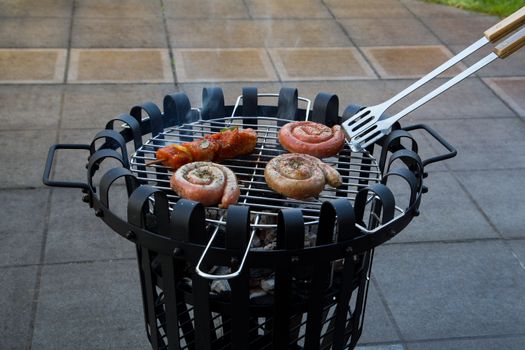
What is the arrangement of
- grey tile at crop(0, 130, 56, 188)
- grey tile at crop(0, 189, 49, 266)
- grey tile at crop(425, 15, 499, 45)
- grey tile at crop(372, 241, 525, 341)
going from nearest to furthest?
1. grey tile at crop(372, 241, 525, 341)
2. grey tile at crop(0, 189, 49, 266)
3. grey tile at crop(0, 130, 56, 188)
4. grey tile at crop(425, 15, 499, 45)

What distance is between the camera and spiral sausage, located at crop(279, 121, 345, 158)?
2.76 meters

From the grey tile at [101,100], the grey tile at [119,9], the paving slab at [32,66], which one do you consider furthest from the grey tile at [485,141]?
the grey tile at [119,9]

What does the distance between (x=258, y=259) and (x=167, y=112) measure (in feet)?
3.84

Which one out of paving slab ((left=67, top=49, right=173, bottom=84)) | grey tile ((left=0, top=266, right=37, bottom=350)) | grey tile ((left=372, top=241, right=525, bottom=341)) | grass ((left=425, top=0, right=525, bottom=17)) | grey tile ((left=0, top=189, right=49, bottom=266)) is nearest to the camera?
grey tile ((left=0, top=266, right=37, bottom=350))

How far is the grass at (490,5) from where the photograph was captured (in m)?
8.66

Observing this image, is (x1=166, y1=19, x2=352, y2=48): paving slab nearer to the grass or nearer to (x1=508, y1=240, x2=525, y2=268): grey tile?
the grass

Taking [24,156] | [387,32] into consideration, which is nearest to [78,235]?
[24,156]

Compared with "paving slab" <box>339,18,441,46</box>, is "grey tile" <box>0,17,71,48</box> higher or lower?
lower

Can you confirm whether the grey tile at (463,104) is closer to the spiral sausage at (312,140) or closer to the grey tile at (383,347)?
the grey tile at (383,347)

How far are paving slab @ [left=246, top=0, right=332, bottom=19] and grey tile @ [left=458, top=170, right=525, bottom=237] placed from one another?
3.77 meters

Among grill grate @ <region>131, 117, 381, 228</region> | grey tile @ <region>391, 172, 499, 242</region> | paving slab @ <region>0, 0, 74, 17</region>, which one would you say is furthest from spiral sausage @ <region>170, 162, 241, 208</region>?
paving slab @ <region>0, 0, 74, 17</region>

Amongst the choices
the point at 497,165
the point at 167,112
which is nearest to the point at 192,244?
the point at 167,112

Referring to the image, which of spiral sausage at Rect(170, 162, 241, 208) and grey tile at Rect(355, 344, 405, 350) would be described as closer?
spiral sausage at Rect(170, 162, 241, 208)

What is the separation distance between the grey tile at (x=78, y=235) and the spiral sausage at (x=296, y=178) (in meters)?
1.95
